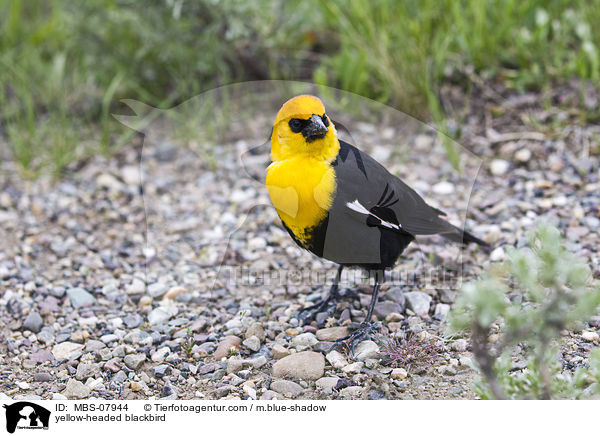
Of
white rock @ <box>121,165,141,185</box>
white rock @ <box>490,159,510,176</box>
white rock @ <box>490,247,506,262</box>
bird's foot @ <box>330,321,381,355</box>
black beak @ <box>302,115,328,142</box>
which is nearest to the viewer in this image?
black beak @ <box>302,115,328,142</box>

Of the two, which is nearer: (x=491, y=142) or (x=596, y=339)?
(x=596, y=339)

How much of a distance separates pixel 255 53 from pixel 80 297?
258 cm

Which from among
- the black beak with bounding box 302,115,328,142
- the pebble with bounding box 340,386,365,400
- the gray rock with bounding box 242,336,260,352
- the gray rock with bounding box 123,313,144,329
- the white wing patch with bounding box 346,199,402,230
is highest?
the black beak with bounding box 302,115,328,142

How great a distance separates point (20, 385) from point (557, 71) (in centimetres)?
375

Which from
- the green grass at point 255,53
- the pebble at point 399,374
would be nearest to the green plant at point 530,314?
the pebble at point 399,374

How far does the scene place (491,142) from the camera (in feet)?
14.5

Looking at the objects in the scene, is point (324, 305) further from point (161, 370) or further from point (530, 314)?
point (530, 314)

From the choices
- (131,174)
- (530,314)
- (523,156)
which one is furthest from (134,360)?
(523,156)

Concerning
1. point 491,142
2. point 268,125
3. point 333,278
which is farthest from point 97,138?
point 491,142

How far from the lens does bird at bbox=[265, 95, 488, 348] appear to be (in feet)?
8.93

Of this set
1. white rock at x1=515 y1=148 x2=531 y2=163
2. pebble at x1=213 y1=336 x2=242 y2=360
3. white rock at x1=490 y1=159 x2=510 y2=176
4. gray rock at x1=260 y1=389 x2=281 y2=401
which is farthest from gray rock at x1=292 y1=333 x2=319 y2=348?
white rock at x1=515 y1=148 x2=531 y2=163

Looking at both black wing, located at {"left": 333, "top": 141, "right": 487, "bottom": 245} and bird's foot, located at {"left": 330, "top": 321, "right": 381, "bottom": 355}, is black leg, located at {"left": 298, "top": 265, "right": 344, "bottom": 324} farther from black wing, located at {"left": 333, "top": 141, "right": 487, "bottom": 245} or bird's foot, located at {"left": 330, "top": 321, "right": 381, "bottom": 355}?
black wing, located at {"left": 333, "top": 141, "right": 487, "bottom": 245}
